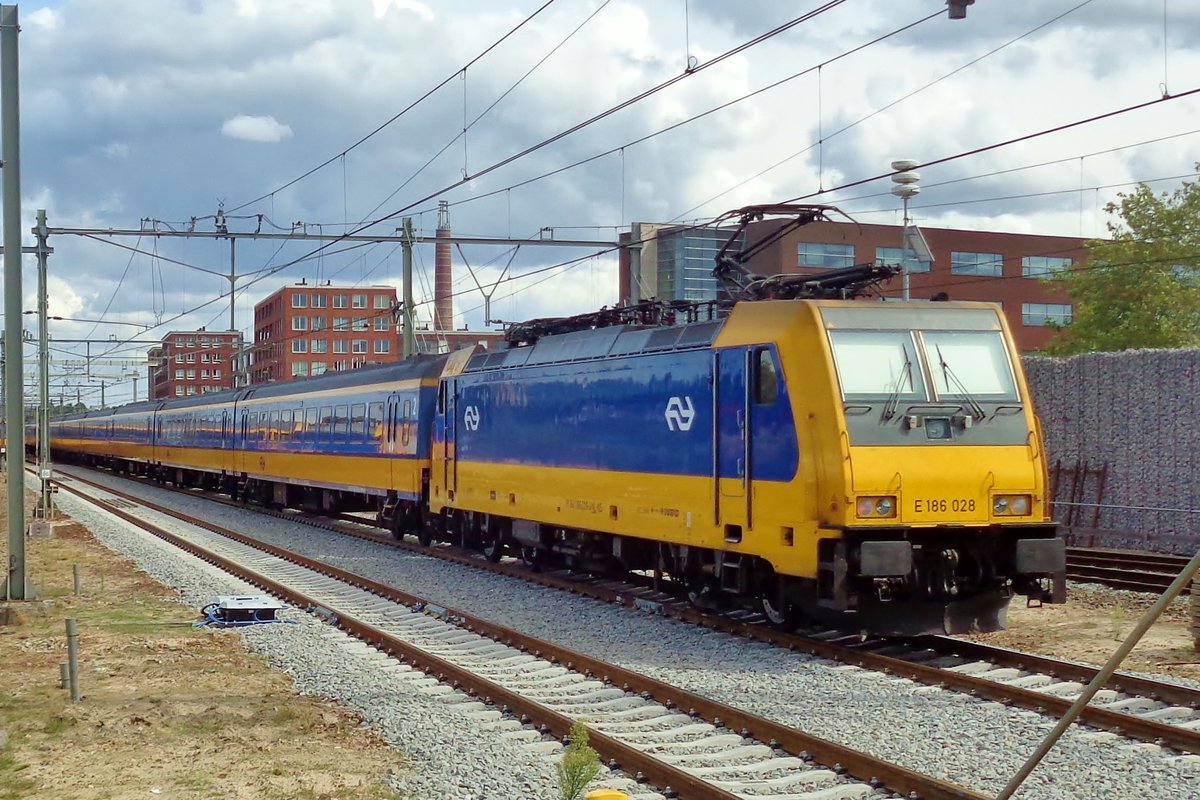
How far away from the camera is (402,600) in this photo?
15.8 m

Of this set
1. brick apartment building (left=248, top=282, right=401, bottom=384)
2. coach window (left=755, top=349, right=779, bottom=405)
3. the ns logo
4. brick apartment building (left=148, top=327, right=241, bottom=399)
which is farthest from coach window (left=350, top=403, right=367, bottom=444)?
brick apartment building (left=148, top=327, right=241, bottom=399)

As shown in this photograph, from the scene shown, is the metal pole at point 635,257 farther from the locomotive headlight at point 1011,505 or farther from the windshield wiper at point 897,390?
the locomotive headlight at point 1011,505

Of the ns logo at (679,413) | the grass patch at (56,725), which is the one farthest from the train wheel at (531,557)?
the grass patch at (56,725)

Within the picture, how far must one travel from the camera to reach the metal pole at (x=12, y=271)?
1556 cm

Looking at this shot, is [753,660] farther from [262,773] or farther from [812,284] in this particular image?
[262,773]

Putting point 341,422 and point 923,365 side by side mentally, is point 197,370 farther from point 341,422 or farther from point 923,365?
point 923,365

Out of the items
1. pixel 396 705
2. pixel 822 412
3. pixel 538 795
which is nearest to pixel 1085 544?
pixel 822 412

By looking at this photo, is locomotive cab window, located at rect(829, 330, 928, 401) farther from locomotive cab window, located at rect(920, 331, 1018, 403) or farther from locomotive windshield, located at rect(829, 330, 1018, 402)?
locomotive cab window, located at rect(920, 331, 1018, 403)

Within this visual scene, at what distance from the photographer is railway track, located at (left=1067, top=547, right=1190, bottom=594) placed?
51.0ft

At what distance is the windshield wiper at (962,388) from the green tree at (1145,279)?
3297 centimetres

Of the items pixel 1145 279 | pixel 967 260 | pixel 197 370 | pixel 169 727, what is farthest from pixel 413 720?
pixel 197 370

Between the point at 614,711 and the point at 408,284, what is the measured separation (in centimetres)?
2053

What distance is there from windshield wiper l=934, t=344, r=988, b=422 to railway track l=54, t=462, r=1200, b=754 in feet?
6.82

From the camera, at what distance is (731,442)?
12891 millimetres
